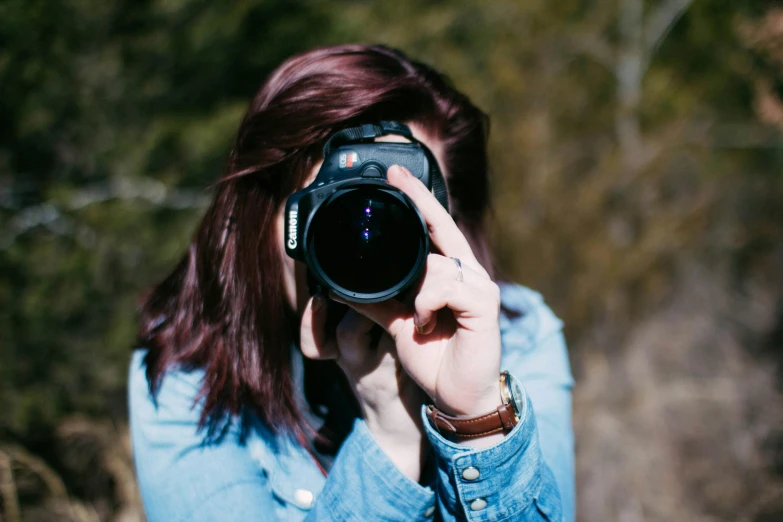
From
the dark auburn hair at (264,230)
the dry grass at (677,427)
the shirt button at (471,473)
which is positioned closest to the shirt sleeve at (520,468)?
the shirt button at (471,473)

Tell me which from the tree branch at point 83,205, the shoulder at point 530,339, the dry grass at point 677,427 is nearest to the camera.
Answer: the shoulder at point 530,339

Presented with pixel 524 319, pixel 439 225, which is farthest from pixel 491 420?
pixel 524 319

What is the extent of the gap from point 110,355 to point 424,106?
4.36 feet

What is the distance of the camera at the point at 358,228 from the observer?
0.66m

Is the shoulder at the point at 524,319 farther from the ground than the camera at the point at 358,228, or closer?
closer

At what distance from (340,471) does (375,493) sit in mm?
53

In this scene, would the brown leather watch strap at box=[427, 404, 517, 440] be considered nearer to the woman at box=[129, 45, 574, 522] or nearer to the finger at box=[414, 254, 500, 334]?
the woman at box=[129, 45, 574, 522]

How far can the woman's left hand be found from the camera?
63 centimetres

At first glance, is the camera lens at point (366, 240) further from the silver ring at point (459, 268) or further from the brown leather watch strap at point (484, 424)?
the brown leather watch strap at point (484, 424)

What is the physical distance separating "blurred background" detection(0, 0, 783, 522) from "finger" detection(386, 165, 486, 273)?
65cm

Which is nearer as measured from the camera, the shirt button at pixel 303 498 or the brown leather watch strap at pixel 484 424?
the brown leather watch strap at pixel 484 424

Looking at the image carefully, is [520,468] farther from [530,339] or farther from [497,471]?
[530,339]

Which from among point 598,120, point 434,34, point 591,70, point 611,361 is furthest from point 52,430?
point 591,70

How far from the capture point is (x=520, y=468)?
65 centimetres
